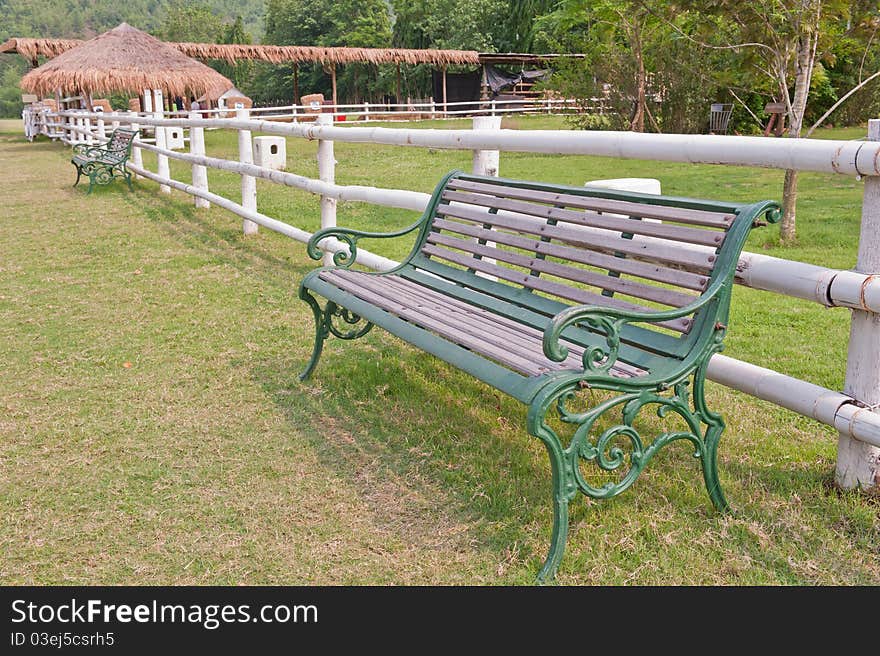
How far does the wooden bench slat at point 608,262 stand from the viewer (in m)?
2.72

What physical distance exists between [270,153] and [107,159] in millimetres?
3064

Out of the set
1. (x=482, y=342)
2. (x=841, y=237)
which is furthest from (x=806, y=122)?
(x=482, y=342)

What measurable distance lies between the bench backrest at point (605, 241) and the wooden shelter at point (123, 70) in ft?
79.9

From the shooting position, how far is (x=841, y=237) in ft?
26.2

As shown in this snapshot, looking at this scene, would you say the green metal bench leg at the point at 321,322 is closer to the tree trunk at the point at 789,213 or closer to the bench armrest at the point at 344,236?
the bench armrest at the point at 344,236

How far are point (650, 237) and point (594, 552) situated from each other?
1068 mm

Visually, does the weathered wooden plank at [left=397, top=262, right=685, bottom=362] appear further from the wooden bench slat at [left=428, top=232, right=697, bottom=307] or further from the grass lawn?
the grass lawn

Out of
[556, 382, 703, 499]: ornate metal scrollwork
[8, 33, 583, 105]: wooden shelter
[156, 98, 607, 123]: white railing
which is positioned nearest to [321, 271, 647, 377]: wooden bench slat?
[556, 382, 703, 499]: ornate metal scrollwork

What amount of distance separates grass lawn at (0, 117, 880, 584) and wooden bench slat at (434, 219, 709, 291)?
0.75 meters

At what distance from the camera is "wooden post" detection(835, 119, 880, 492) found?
255 centimetres

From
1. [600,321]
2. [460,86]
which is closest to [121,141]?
[600,321]

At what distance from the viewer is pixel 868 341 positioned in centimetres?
260

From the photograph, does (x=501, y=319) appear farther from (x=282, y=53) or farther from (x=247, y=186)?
(x=282, y=53)

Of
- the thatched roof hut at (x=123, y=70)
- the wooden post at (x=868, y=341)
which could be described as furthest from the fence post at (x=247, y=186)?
the thatched roof hut at (x=123, y=70)
